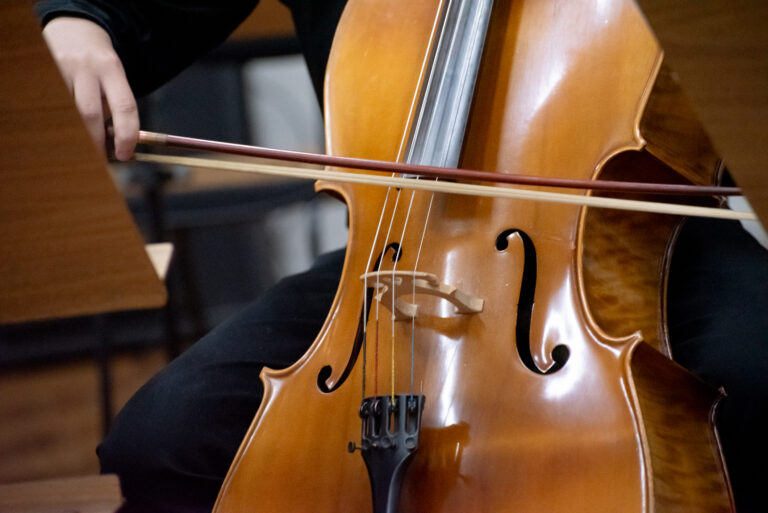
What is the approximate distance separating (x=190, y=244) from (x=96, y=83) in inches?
62.4

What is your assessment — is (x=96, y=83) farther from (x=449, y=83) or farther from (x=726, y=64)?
(x=726, y=64)

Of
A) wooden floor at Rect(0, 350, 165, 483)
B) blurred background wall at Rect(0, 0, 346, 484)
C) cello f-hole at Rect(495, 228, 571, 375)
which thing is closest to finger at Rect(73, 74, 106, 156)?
cello f-hole at Rect(495, 228, 571, 375)

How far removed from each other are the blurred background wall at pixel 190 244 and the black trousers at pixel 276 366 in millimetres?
671

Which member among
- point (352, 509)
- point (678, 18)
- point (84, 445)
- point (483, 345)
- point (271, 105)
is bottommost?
point (84, 445)

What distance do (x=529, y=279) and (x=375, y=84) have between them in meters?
0.29

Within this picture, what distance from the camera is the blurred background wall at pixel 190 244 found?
65.4 inches

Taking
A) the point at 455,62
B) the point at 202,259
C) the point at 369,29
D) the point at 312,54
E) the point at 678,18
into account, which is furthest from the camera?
the point at 202,259

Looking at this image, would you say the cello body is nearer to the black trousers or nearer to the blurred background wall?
the black trousers

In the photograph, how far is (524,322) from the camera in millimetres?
573

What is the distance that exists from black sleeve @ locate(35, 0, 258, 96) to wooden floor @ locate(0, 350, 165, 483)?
2.96 ft

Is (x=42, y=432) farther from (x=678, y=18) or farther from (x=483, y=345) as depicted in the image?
(x=678, y=18)

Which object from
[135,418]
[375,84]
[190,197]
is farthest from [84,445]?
[375,84]

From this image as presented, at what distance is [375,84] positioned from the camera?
2.57ft

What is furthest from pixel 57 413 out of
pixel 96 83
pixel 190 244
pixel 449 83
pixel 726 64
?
pixel 726 64
